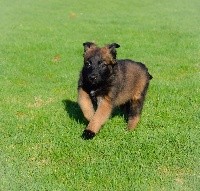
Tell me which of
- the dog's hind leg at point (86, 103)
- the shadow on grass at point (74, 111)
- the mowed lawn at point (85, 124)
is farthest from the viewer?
the shadow on grass at point (74, 111)

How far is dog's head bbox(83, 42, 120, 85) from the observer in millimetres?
7168

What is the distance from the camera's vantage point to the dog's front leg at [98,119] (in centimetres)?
718

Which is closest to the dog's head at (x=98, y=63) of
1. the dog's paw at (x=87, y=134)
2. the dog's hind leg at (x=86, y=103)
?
the dog's hind leg at (x=86, y=103)

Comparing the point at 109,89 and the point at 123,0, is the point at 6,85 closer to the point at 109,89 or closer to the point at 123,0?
the point at 109,89

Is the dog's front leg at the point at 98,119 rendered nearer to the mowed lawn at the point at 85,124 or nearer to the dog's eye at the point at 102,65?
the mowed lawn at the point at 85,124

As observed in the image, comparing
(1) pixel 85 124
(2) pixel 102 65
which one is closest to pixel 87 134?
(1) pixel 85 124

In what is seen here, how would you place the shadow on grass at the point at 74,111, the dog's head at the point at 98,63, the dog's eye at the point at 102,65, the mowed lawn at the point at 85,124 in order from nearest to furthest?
the mowed lawn at the point at 85,124, the dog's head at the point at 98,63, the dog's eye at the point at 102,65, the shadow on grass at the point at 74,111

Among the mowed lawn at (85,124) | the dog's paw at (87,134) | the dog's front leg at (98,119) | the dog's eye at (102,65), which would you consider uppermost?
the dog's eye at (102,65)

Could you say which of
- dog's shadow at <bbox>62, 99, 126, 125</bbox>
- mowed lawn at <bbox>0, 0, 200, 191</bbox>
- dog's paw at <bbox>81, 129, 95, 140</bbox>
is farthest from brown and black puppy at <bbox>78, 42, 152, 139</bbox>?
dog's shadow at <bbox>62, 99, 126, 125</bbox>

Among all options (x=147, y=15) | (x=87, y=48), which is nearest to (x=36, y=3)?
(x=147, y=15)

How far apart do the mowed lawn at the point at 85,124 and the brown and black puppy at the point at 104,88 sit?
36cm

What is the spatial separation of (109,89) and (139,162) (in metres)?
1.48

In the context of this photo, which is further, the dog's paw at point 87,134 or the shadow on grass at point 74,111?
the shadow on grass at point 74,111

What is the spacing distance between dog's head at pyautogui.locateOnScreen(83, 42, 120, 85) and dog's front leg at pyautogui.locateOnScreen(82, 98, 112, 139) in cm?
40
